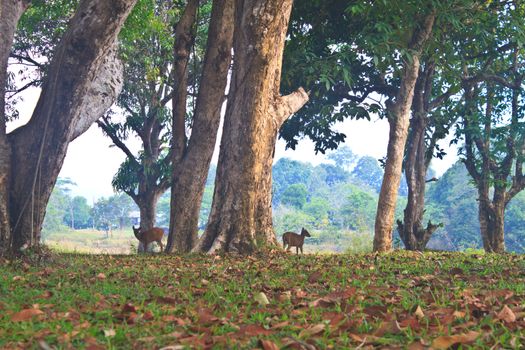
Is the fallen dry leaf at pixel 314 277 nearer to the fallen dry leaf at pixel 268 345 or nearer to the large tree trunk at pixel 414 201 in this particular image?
the fallen dry leaf at pixel 268 345

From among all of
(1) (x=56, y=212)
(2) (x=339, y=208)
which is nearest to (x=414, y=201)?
(2) (x=339, y=208)

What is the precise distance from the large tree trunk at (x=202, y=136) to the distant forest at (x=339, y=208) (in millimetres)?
9757

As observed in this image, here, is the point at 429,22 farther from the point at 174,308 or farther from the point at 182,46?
the point at 174,308

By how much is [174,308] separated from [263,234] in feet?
18.8

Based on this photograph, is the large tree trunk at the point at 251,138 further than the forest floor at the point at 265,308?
Yes

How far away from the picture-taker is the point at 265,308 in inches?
195

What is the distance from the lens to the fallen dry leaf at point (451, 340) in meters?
3.63

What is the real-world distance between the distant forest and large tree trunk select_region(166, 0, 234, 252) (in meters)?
9.76

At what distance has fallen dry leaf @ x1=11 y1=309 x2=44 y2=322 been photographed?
456 centimetres

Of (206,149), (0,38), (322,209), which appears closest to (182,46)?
(206,149)

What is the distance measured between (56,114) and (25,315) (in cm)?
539

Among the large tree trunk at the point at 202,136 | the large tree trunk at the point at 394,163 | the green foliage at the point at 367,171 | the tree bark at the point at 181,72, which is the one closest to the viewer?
the large tree trunk at the point at 202,136

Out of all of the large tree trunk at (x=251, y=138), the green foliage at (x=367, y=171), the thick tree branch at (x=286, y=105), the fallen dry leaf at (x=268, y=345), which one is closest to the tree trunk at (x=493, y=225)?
the thick tree branch at (x=286, y=105)

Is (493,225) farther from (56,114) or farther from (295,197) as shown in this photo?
(295,197)
